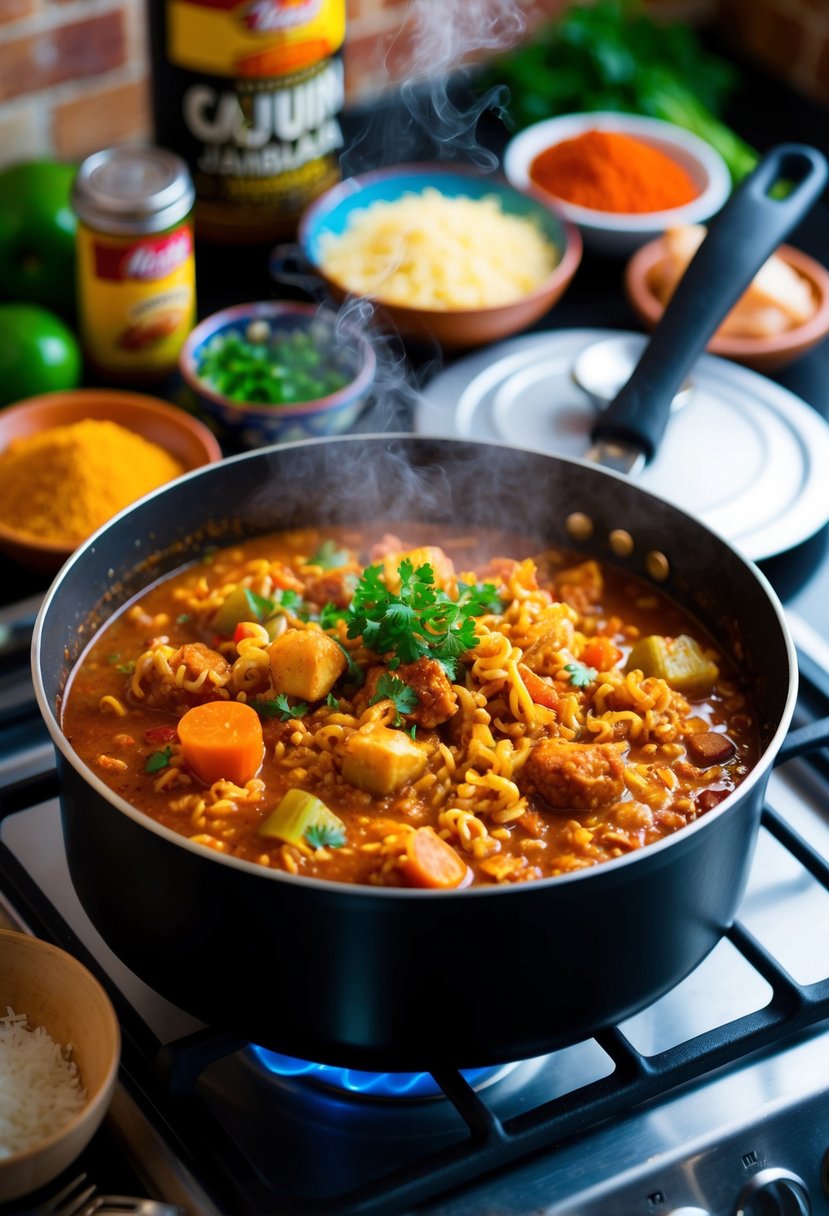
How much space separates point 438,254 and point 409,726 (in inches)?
50.6

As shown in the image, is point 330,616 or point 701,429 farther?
point 701,429

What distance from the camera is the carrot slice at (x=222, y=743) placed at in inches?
61.2

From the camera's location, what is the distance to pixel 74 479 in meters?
2.13

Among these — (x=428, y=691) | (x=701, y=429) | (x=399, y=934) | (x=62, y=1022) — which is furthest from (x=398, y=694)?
A: (x=701, y=429)

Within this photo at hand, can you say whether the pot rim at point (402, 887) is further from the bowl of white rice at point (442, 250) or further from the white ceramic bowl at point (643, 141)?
the white ceramic bowl at point (643, 141)

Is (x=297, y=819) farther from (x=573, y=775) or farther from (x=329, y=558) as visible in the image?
(x=329, y=558)

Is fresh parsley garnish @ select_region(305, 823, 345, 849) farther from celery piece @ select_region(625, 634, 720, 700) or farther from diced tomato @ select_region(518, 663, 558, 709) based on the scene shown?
celery piece @ select_region(625, 634, 720, 700)

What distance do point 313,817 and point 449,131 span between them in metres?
2.15

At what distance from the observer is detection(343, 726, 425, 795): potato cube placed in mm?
1512

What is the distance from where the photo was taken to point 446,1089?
1395mm

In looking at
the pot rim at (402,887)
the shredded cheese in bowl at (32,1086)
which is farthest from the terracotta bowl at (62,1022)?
the pot rim at (402,887)

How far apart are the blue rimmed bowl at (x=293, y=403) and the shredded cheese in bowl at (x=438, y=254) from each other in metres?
0.10

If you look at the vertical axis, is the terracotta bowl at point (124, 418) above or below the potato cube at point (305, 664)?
below

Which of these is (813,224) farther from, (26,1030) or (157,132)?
(26,1030)
